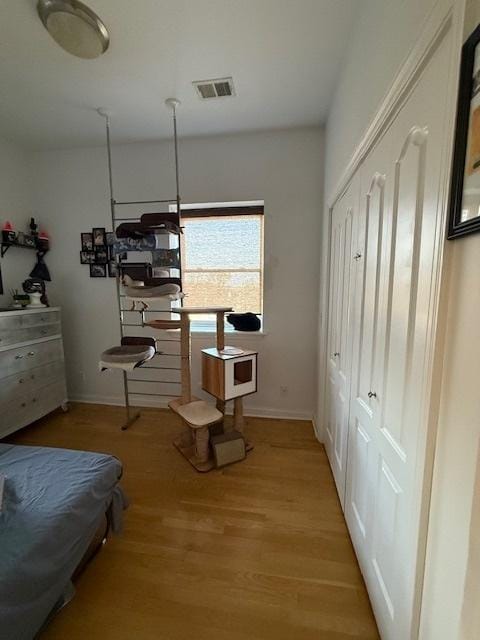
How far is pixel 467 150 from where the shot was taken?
61 cm

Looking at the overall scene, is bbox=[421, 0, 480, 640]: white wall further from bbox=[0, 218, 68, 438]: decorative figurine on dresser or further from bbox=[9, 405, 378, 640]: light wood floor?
bbox=[0, 218, 68, 438]: decorative figurine on dresser

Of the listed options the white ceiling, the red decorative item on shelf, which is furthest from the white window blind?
the red decorative item on shelf

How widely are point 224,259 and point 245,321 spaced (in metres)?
0.73

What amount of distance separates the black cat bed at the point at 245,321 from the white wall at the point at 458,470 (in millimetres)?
2090

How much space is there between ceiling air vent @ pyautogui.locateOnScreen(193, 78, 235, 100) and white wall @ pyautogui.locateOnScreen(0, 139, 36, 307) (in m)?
2.16

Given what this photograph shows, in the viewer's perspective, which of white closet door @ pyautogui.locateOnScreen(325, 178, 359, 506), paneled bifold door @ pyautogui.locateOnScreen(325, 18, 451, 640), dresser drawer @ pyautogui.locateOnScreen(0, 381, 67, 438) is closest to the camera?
paneled bifold door @ pyautogui.locateOnScreen(325, 18, 451, 640)

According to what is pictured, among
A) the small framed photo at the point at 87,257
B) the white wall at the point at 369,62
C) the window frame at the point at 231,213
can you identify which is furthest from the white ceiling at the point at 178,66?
the small framed photo at the point at 87,257

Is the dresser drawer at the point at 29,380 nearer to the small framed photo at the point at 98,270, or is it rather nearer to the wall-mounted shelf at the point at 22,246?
the small framed photo at the point at 98,270

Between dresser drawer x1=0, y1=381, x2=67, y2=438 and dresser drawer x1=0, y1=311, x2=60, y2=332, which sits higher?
dresser drawer x1=0, y1=311, x2=60, y2=332

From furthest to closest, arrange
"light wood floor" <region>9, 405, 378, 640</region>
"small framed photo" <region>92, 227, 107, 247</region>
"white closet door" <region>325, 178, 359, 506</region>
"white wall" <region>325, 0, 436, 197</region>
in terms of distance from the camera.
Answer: "small framed photo" <region>92, 227, 107, 247</region>
"white closet door" <region>325, 178, 359, 506</region>
"light wood floor" <region>9, 405, 378, 640</region>
"white wall" <region>325, 0, 436, 197</region>

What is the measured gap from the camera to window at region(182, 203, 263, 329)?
114 inches

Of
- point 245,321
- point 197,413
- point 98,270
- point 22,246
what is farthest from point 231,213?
point 22,246

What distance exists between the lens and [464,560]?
1.98ft

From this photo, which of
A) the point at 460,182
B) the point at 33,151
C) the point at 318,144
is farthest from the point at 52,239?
the point at 460,182
